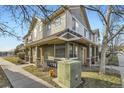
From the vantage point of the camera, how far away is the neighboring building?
420 centimetres

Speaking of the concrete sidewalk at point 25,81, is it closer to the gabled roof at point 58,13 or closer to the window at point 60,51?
the window at point 60,51

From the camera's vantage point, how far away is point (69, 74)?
12.2ft

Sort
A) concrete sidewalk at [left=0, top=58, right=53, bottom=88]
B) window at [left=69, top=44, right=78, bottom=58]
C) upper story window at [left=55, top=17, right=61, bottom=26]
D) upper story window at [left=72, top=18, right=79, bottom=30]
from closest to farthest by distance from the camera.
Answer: concrete sidewalk at [left=0, top=58, right=53, bottom=88]
window at [left=69, top=44, right=78, bottom=58]
upper story window at [left=55, top=17, right=61, bottom=26]
upper story window at [left=72, top=18, right=79, bottom=30]

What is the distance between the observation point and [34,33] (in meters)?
4.58

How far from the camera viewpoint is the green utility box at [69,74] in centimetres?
371

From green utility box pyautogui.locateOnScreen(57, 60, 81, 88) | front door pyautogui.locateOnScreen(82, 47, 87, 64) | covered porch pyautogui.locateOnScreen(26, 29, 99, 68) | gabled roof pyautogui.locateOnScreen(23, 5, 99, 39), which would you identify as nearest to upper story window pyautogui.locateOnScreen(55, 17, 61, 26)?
gabled roof pyautogui.locateOnScreen(23, 5, 99, 39)

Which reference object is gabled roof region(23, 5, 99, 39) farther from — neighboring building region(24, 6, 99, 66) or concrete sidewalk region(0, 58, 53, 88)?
concrete sidewalk region(0, 58, 53, 88)

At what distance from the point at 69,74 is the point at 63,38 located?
957mm

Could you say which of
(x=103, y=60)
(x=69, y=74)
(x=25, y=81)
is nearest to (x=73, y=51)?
(x=69, y=74)

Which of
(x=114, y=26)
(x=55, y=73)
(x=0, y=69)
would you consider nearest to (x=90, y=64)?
(x=55, y=73)

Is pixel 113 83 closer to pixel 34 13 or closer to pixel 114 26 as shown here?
pixel 114 26

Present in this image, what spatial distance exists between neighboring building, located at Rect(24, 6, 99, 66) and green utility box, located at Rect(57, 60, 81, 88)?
0.37 m
